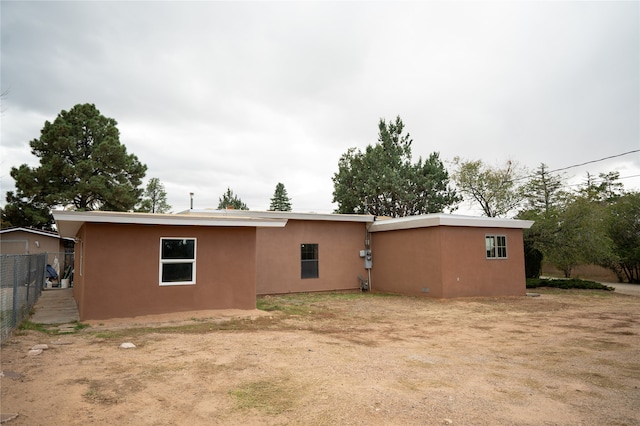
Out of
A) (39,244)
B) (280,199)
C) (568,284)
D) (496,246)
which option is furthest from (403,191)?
(280,199)

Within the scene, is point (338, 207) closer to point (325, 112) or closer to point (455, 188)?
point (455, 188)

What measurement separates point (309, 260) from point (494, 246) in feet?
23.8

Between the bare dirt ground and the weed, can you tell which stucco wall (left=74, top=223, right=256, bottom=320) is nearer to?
the bare dirt ground

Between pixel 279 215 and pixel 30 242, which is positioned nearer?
pixel 279 215

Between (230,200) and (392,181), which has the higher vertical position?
(230,200)

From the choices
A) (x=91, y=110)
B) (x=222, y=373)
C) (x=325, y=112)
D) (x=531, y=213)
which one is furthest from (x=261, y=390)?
(x=91, y=110)

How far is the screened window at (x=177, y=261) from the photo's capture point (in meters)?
9.70

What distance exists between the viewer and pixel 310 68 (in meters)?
13.5

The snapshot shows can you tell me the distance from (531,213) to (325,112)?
1336 centimetres

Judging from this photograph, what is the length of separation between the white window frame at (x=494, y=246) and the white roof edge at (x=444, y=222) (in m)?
0.40

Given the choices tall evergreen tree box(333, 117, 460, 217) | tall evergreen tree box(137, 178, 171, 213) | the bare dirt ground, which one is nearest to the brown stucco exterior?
the bare dirt ground

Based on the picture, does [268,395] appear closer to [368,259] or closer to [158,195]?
[368,259]

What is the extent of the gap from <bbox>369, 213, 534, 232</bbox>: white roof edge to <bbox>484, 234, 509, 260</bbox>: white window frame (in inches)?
15.6

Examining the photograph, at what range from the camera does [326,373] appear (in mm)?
5121
